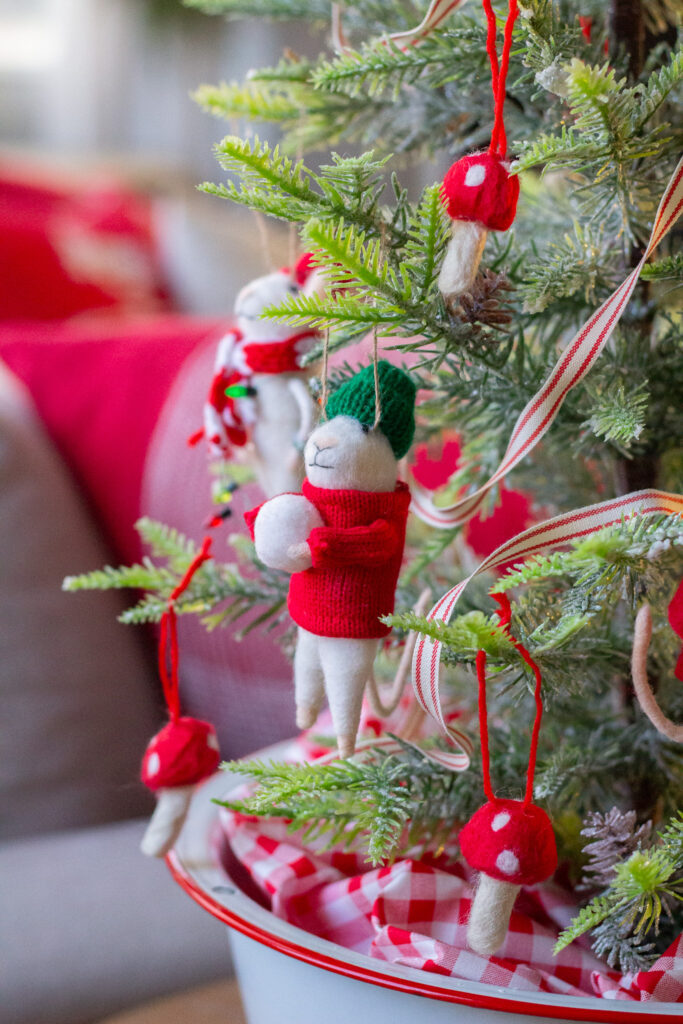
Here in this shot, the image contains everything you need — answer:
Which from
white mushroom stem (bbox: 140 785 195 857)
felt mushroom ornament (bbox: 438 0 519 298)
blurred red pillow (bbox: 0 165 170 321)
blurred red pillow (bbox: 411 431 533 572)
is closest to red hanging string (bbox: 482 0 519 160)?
felt mushroom ornament (bbox: 438 0 519 298)

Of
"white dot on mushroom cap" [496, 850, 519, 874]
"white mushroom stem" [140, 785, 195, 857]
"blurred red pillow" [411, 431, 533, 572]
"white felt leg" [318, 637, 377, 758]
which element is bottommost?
"blurred red pillow" [411, 431, 533, 572]

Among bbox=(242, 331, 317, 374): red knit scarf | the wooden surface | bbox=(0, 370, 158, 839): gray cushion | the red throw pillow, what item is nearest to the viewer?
bbox=(242, 331, 317, 374): red knit scarf

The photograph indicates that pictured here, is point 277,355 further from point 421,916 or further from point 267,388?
point 421,916

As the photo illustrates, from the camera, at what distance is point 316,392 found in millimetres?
417

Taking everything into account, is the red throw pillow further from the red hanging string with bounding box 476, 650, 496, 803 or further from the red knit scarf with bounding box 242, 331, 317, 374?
the red hanging string with bounding box 476, 650, 496, 803

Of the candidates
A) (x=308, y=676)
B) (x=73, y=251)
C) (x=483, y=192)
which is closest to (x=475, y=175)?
(x=483, y=192)

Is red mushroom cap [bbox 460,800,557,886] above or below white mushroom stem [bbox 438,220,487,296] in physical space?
below

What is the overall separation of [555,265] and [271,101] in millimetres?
195

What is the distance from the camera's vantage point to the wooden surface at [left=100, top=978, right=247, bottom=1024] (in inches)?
23.1

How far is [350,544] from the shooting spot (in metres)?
0.35

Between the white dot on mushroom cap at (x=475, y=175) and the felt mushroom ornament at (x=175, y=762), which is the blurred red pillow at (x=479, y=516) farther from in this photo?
the white dot on mushroom cap at (x=475, y=175)

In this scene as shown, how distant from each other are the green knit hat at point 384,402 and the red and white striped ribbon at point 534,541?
0.20ft

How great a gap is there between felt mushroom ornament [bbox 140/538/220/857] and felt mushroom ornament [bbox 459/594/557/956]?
17 centimetres

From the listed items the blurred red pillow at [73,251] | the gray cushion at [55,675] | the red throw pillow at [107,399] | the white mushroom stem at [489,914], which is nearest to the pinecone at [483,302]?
the white mushroom stem at [489,914]
